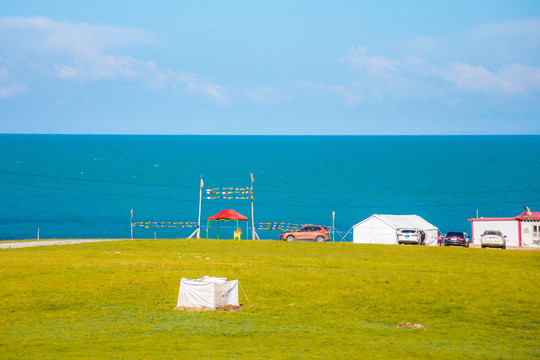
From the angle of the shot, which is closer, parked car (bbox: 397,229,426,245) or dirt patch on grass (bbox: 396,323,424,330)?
dirt patch on grass (bbox: 396,323,424,330)

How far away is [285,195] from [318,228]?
10988cm

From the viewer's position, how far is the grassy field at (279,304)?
97.1 feet

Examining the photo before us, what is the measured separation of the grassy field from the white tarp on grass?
1079 millimetres

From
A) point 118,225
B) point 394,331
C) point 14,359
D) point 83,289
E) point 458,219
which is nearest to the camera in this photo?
point 14,359

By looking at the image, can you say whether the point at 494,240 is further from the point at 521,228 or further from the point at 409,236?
the point at 521,228

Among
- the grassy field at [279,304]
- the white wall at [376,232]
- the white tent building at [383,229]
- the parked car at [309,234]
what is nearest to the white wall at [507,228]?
the white tent building at [383,229]

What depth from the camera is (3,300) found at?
39188mm

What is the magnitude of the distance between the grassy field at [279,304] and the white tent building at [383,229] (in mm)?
10161

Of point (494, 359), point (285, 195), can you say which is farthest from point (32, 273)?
point (285, 195)

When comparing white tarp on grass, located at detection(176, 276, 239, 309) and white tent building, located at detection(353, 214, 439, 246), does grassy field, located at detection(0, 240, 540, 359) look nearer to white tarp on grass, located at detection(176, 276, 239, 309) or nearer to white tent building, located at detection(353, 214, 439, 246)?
white tarp on grass, located at detection(176, 276, 239, 309)

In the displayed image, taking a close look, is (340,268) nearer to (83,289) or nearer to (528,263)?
(528,263)

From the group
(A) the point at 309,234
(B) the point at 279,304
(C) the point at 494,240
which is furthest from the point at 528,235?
(B) the point at 279,304

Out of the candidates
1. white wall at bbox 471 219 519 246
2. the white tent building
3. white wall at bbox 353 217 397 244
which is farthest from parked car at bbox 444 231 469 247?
white wall at bbox 471 219 519 246

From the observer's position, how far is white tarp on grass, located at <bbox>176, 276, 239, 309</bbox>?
36.9 m
